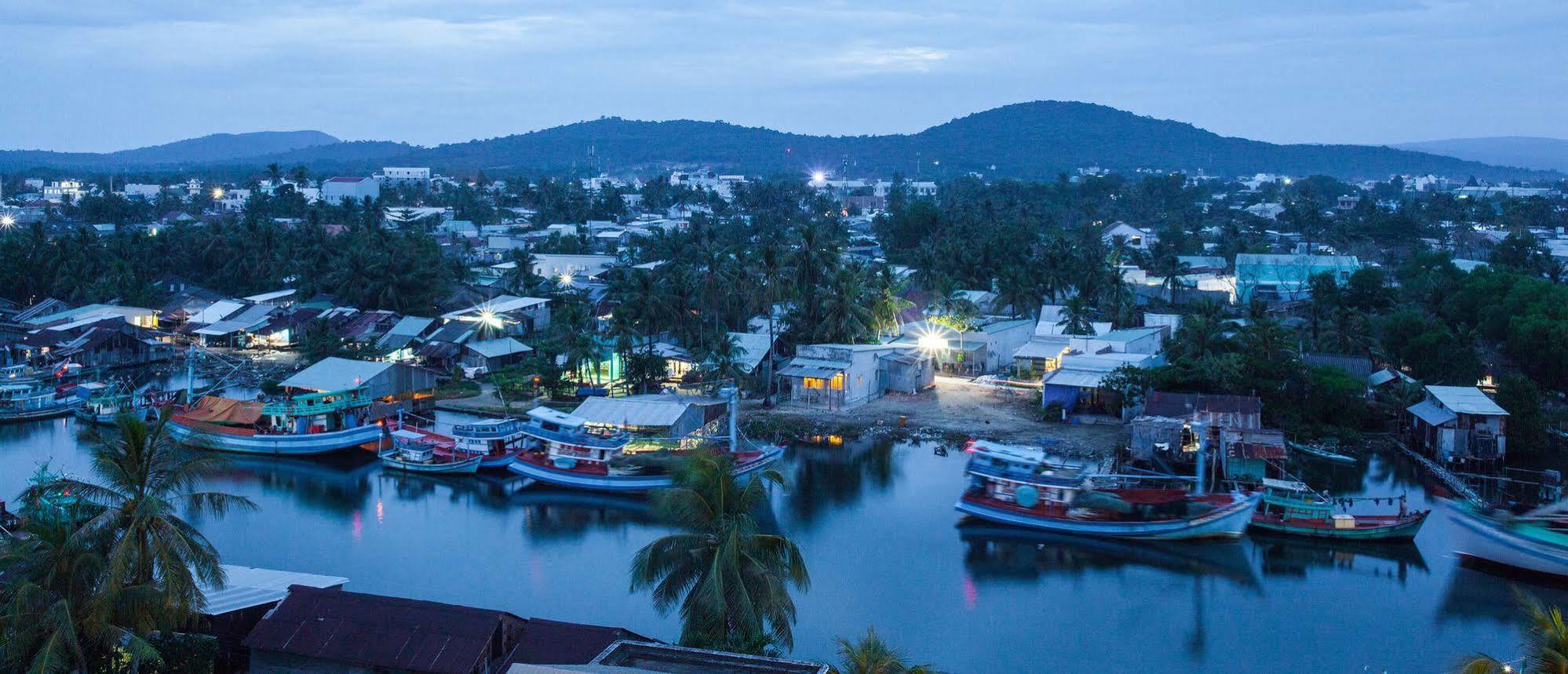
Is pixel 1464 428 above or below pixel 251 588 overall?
above

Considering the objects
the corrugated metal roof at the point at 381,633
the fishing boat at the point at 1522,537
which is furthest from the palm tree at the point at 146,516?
the fishing boat at the point at 1522,537

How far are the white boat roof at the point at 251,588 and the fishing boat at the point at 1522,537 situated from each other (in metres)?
14.5

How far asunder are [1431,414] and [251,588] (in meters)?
19.4

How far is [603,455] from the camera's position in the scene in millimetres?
20188

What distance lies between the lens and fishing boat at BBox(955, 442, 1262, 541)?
17.1 m

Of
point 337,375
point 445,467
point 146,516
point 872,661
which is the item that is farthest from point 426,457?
point 872,661

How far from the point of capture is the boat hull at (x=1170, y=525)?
55.7 ft

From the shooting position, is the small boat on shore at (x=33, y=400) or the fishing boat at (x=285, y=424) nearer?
the fishing boat at (x=285, y=424)

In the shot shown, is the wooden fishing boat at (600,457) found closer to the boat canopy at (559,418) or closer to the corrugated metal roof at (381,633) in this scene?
the boat canopy at (559,418)

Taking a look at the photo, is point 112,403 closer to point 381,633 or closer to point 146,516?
point 146,516

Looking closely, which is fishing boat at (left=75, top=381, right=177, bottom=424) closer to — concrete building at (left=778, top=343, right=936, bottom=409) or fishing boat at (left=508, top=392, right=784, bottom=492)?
fishing boat at (left=508, top=392, right=784, bottom=492)

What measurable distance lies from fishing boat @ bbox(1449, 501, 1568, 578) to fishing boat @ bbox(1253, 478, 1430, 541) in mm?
792

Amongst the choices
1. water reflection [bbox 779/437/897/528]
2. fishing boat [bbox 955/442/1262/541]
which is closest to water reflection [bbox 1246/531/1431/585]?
fishing boat [bbox 955/442/1262/541]

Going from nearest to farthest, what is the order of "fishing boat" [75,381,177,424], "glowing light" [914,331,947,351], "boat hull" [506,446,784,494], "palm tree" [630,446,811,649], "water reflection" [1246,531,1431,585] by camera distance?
"palm tree" [630,446,811,649] < "water reflection" [1246,531,1431,585] < "boat hull" [506,446,784,494] < "fishing boat" [75,381,177,424] < "glowing light" [914,331,947,351]
